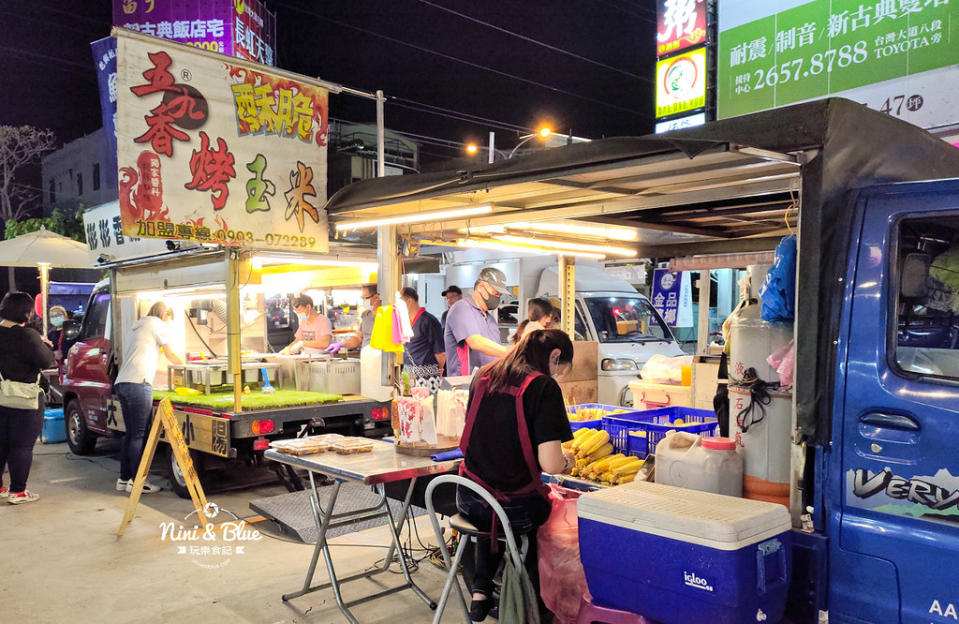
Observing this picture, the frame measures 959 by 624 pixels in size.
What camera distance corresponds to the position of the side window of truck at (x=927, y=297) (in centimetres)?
259

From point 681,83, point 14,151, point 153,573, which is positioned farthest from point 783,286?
point 14,151

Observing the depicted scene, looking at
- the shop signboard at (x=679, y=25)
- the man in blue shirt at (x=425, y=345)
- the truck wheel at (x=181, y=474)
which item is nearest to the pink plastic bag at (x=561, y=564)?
the man in blue shirt at (x=425, y=345)

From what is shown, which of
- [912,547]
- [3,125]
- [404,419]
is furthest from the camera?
[3,125]

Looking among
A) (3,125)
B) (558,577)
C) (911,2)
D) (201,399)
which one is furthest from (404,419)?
(3,125)

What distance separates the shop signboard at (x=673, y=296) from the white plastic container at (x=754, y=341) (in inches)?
428

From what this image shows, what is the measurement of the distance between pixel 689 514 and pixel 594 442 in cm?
140

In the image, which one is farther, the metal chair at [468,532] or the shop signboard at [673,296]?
the shop signboard at [673,296]

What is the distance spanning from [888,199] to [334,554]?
4558 millimetres

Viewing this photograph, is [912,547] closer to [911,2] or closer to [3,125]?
[911,2]

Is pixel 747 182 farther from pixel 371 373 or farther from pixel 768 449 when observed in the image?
pixel 371 373

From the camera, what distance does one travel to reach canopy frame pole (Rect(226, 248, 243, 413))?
6.59m

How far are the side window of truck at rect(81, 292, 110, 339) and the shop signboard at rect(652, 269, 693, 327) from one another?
944cm

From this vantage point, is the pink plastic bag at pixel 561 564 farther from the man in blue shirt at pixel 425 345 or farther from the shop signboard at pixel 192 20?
the shop signboard at pixel 192 20

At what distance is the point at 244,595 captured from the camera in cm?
479
